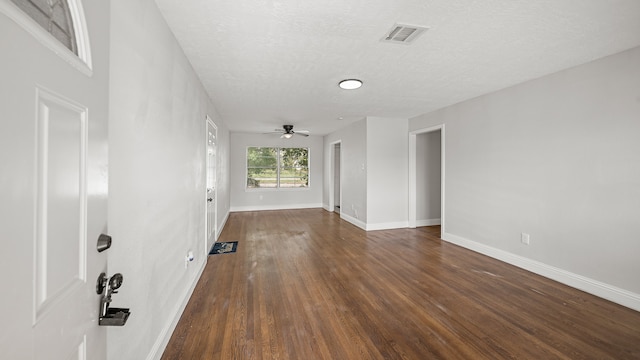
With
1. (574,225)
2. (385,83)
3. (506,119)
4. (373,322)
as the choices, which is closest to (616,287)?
(574,225)

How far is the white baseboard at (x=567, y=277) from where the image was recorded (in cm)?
244

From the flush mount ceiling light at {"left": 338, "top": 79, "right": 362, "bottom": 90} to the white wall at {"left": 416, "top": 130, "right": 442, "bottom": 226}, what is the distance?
300 cm

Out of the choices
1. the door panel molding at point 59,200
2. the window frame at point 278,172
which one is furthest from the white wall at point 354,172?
the door panel molding at point 59,200

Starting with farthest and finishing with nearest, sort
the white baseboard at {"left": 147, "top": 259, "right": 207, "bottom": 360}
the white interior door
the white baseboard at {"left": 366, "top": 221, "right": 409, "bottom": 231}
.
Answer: the white baseboard at {"left": 366, "top": 221, "right": 409, "bottom": 231} < the white interior door < the white baseboard at {"left": 147, "top": 259, "right": 207, "bottom": 360}

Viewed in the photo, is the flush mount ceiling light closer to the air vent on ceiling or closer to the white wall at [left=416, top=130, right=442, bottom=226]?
the air vent on ceiling

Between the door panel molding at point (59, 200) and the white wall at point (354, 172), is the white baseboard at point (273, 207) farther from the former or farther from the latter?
the door panel molding at point (59, 200)

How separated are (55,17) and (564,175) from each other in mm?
4334

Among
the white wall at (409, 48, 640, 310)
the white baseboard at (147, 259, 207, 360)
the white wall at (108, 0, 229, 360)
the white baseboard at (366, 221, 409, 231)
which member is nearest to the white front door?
the white wall at (108, 0, 229, 360)

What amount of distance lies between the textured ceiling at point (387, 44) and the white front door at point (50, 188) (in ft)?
4.29

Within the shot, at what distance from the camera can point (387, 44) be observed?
2316 mm

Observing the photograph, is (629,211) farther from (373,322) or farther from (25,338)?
(25,338)

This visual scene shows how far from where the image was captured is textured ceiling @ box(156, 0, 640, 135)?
5.93 feet

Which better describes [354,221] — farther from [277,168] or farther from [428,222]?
[277,168]

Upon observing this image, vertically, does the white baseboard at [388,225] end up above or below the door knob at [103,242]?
below
